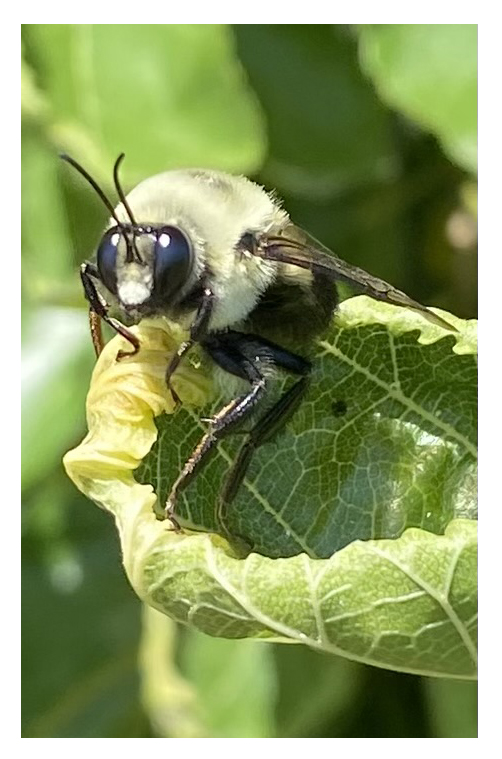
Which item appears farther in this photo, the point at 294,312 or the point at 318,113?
the point at 318,113

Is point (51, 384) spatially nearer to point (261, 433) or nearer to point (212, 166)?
point (212, 166)

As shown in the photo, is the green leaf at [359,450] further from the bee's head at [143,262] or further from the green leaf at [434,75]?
the green leaf at [434,75]

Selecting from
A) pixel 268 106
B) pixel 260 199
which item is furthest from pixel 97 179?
pixel 260 199

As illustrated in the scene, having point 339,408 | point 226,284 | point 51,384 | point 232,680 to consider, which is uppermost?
point 226,284

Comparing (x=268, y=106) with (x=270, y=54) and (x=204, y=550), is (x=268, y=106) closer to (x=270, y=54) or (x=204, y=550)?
(x=270, y=54)

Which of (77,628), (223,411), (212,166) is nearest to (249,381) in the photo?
(223,411)
